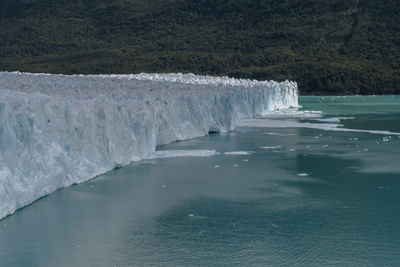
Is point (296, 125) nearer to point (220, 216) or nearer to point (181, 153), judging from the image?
point (181, 153)

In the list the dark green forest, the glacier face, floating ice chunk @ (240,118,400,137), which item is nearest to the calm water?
the glacier face

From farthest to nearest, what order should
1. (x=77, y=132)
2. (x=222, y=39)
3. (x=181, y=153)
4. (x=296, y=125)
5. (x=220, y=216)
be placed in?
(x=222, y=39) → (x=296, y=125) → (x=181, y=153) → (x=77, y=132) → (x=220, y=216)

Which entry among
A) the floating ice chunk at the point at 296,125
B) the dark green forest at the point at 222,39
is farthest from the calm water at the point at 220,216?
the dark green forest at the point at 222,39

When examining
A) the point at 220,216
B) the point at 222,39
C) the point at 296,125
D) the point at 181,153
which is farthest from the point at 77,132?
the point at 222,39

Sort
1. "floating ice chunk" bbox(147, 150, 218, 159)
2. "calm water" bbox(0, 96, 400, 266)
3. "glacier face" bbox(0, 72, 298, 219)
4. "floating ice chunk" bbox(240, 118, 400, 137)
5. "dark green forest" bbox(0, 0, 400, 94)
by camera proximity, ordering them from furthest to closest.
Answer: "dark green forest" bbox(0, 0, 400, 94) < "floating ice chunk" bbox(240, 118, 400, 137) < "floating ice chunk" bbox(147, 150, 218, 159) < "glacier face" bbox(0, 72, 298, 219) < "calm water" bbox(0, 96, 400, 266)

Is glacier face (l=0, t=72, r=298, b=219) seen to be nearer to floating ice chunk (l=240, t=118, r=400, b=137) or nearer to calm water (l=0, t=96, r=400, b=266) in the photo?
calm water (l=0, t=96, r=400, b=266)

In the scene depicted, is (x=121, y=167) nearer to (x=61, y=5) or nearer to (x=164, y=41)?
(x=164, y=41)

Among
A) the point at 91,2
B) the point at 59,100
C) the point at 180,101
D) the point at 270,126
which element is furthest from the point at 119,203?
the point at 91,2
